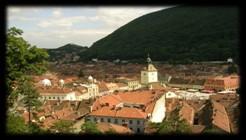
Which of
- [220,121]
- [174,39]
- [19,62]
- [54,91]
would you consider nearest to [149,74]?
[54,91]

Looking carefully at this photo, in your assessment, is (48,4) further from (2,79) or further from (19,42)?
(19,42)

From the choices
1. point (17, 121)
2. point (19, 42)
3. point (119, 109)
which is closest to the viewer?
point (17, 121)

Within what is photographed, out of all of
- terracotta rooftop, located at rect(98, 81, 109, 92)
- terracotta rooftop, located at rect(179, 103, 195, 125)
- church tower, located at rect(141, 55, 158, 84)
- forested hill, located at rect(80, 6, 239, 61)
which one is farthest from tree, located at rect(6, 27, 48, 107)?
forested hill, located at rect(80, 6, 239, 61)

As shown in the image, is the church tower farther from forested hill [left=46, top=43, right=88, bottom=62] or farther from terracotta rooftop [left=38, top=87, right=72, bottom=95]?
forested hill [left=46, top=43, right=88, bottom=62]

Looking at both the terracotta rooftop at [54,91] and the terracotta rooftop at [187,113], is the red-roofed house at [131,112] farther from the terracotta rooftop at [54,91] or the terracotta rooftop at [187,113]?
the terracotta rooftop at [54,91]
